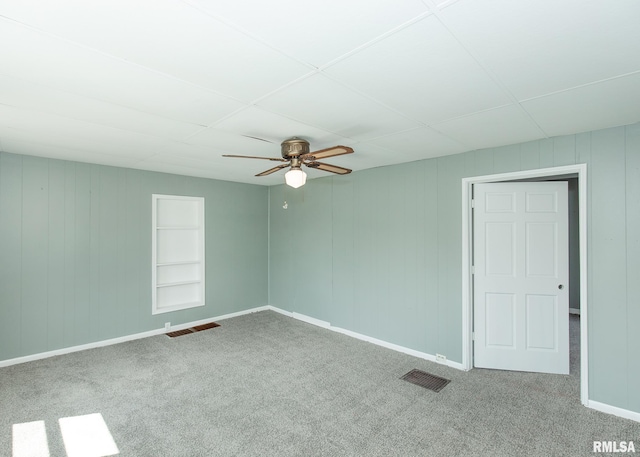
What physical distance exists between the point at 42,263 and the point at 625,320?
240 inches

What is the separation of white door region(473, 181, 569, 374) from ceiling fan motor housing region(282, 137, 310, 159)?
2.07 meters

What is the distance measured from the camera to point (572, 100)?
2.17m

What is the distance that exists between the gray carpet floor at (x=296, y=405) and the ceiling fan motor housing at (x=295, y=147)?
2279mm

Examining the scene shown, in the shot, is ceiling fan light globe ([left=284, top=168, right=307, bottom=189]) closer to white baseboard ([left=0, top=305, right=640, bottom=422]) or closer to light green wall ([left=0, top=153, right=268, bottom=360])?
white baseboard ([left=0, top=305, right=640, bottom=422])

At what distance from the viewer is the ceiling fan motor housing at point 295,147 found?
114 inches

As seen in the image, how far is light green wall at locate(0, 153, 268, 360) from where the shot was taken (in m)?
3.68

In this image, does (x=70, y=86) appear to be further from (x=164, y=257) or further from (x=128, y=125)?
(x=164, y=257)

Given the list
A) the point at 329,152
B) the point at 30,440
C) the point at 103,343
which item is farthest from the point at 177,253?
the point at 329,152

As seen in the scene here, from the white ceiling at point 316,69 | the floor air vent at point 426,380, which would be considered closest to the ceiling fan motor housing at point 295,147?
the white ceiling at point 316,69

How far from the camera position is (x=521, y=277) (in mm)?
3502

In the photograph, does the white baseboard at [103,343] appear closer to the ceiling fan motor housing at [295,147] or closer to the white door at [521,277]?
the ceiling fan motor housing at [295,147]

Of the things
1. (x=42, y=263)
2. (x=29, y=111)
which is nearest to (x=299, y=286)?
(x=42, y=263)

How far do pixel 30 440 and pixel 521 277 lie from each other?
4.67 metres

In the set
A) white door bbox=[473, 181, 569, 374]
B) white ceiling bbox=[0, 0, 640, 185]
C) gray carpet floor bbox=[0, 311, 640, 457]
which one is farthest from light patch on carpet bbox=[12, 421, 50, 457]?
white door bbox=[473, 181, 569, 374]
